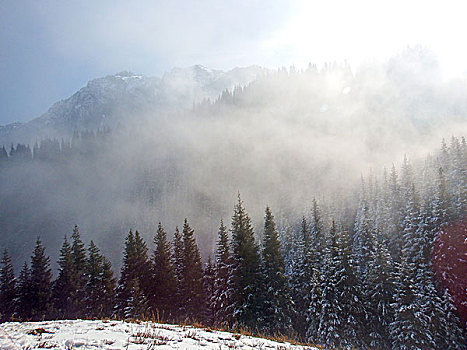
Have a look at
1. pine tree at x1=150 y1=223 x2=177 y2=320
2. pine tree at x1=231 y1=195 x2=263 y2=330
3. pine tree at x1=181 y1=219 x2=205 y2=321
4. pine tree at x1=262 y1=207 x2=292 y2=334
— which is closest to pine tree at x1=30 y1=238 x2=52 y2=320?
pine tree at x1=150 y1=223 x2=177 y2=320

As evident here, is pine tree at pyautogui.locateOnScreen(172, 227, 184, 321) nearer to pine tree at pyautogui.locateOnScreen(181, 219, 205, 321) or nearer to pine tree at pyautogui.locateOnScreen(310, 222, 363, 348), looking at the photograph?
pine tree at pyautogui.locateOnScreen(181, 219, 205, 321)

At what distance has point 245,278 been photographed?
2902 centimetres

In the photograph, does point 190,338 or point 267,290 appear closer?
point 190,338

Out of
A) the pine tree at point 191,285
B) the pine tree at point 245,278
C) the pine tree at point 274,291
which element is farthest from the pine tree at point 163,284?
the pine tree at point 274,291

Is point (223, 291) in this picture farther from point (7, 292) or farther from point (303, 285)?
point (7, 292)

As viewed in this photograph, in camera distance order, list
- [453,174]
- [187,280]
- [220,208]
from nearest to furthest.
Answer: [187,280], [453,174], [220,208]

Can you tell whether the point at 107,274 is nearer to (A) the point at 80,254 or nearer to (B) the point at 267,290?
(A) the point at 80,254

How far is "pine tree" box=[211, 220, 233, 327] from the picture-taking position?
93.8 feet

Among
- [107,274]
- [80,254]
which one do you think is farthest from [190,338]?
[80,254]

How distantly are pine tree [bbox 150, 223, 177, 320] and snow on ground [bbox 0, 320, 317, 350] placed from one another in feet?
74.5

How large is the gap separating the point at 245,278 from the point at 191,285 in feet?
22.6

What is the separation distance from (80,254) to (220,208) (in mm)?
148787

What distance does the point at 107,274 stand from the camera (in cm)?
3394

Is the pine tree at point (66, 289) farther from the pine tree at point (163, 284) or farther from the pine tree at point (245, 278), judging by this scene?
the pine tree at point (245, 278)
